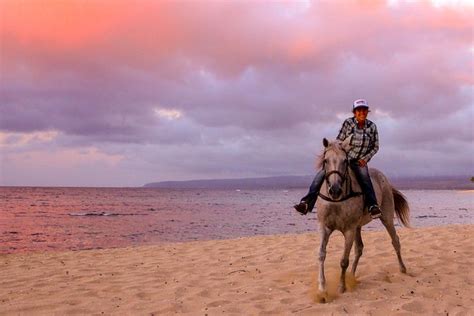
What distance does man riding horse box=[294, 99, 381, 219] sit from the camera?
7121 millimetres

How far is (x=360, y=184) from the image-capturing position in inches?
284

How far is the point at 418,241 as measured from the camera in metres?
12.6

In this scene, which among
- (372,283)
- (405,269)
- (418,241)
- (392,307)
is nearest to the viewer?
(392,307)

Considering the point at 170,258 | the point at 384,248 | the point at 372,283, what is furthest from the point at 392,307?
the point at 170,258

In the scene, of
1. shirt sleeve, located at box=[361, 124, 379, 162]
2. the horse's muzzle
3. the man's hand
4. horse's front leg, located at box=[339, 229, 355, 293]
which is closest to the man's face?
shirt sleeve, located at box=[361, 124, 379, 162]

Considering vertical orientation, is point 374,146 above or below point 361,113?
below

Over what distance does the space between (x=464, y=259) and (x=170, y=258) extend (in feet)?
24.4

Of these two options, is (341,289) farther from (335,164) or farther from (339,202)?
(335,164)

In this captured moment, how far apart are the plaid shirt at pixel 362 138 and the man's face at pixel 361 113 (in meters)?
0.14

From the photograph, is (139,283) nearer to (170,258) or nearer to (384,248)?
(170,258)

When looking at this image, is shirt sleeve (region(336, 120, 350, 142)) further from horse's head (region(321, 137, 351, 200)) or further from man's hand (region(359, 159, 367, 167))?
horse's head (region(321, 137, 351, 200))

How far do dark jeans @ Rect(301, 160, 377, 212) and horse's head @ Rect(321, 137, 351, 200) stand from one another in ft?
1.27

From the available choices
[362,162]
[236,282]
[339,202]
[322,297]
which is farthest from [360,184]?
[236,282]

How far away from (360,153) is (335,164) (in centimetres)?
149
